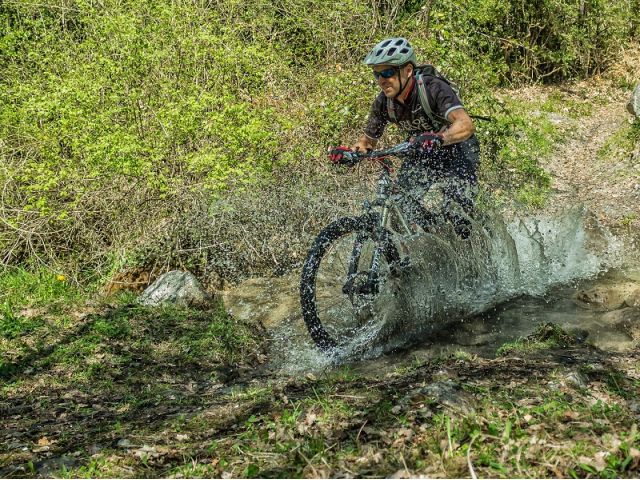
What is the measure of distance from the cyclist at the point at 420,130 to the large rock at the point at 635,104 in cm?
776

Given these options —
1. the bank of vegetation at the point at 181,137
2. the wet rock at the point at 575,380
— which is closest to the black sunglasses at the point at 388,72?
the bank of vegetation at the point at 181,137

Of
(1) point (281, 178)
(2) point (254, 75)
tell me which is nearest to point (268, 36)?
(2) point (254, 75)

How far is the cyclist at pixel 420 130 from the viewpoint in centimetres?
572

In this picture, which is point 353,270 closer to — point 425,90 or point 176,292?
point 425,90

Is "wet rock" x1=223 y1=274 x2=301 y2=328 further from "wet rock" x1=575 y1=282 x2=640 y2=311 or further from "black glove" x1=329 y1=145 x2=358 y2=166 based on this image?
"wet rock" x1=575 y1=282 x2=640 y2=311

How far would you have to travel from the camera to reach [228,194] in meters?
8.00

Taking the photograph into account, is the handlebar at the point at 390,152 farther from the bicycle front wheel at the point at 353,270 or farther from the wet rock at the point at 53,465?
the wet rock at the point at 53,465

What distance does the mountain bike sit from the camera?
18.9ft

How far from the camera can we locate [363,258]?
584 cm

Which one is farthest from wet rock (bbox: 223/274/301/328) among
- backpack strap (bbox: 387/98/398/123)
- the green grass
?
the green grass

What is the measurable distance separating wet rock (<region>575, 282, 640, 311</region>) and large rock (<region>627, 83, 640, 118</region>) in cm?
678

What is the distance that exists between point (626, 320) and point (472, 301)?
1.43 meters

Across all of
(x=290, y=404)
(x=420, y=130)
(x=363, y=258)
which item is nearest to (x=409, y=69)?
(x=420, y=130)

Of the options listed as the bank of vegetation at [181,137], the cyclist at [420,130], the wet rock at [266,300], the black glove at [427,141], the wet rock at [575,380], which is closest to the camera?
the wet rock at [575,380]
